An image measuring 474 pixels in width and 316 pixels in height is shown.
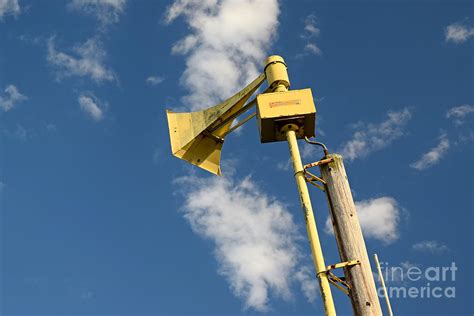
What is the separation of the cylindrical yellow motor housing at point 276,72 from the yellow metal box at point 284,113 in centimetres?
48

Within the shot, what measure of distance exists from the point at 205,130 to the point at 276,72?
1.55 meters

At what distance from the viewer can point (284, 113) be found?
22.7 feet

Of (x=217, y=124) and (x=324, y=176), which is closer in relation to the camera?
(x=324, y=176)

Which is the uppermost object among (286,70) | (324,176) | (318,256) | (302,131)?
(286,70)

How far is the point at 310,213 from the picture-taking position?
620cm

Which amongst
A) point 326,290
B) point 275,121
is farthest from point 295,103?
point 326,290

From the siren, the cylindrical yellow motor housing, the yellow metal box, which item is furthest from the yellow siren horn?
the yellow metal box

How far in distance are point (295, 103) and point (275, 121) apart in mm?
376

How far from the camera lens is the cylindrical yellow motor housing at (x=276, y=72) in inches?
297

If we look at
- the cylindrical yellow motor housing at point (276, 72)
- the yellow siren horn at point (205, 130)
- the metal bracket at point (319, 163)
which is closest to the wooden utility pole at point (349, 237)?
the metal bracket at point (319, 163)

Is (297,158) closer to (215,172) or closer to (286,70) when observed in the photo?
(286,70)

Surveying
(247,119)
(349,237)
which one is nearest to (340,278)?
(349,237)

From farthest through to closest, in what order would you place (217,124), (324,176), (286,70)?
(217,124)
(286,70)
(324,176)

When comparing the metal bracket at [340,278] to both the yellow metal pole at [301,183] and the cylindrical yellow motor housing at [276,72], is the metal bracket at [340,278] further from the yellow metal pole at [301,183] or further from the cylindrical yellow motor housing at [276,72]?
the cylindrical yellow motor housing at [276,72]
